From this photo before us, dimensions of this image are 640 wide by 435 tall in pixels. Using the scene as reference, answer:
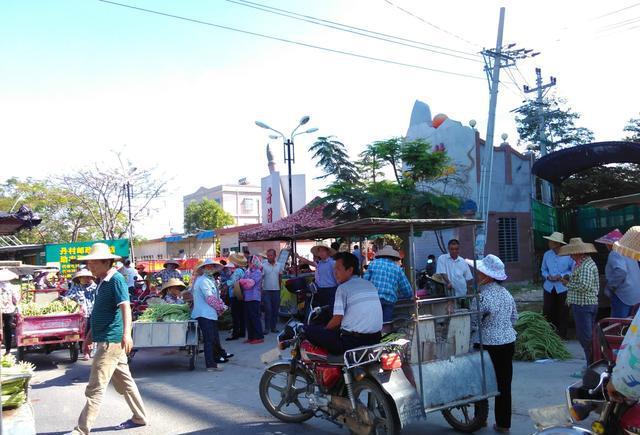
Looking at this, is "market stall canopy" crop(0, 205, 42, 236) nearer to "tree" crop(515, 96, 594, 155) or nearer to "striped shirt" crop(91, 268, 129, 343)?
"striped shirt" crop(91, 268, 129, 343)

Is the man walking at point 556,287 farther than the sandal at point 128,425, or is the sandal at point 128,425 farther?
the man walking at point 556,287

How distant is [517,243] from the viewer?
2280 cm

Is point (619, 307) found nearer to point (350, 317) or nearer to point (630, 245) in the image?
point (350, 317)

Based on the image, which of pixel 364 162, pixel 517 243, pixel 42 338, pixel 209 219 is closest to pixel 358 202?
pixel 364 162

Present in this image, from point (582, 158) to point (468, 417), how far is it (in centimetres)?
735

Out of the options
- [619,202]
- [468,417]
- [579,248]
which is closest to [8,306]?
[468,417]

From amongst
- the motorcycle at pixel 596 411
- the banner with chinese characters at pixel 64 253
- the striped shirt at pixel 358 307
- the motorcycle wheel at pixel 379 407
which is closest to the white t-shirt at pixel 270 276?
the striped shirt at pixel 358 307

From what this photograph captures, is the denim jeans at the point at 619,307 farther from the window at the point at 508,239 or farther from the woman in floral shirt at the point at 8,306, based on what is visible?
the window at the point at 508,239

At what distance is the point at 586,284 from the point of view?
6848mm

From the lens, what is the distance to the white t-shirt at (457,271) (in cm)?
870

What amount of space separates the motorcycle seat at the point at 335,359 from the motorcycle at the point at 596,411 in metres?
2.08

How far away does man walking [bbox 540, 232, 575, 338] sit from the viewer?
9055 mm

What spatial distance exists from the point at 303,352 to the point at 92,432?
245cm

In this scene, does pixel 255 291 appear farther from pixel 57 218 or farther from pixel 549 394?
pixel 57 218
